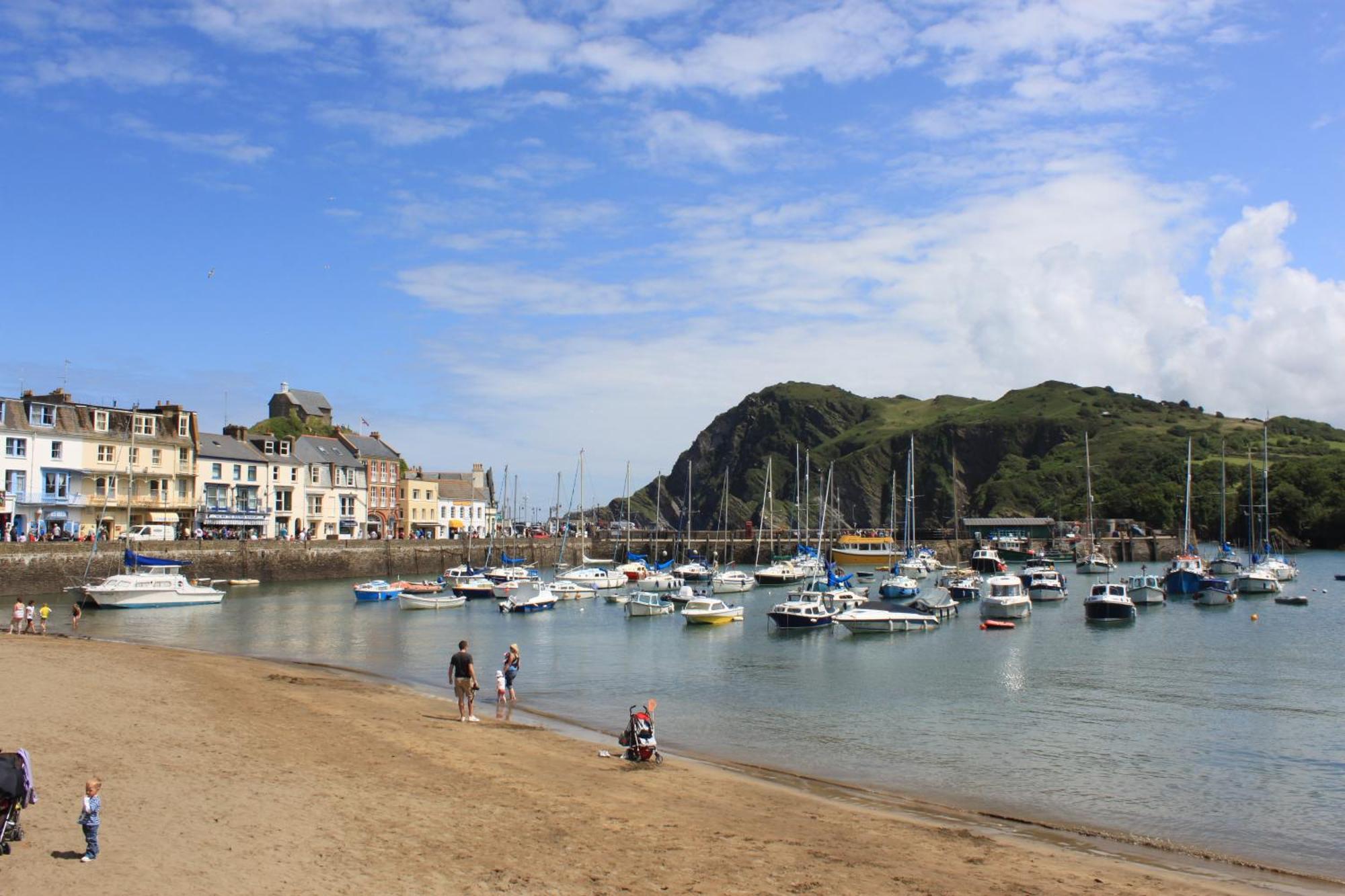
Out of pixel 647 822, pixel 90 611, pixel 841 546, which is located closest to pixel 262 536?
pixel 90 611

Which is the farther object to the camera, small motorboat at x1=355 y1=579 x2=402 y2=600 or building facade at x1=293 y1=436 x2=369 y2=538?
building facade at x1=293 y1=436 x2=369 y2=538

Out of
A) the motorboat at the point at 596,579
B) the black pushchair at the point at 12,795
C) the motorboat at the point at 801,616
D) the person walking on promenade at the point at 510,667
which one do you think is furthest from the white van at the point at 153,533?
the black pushchair at the point at 12,795

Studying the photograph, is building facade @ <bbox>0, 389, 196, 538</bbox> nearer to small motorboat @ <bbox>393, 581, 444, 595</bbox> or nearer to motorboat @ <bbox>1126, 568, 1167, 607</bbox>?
small motorboat @ <bbox>393, 581, 444, 595</bbox>

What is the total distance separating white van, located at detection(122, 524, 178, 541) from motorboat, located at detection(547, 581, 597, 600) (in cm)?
3403

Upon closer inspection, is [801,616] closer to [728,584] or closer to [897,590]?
[897,590]

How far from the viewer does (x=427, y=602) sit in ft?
251

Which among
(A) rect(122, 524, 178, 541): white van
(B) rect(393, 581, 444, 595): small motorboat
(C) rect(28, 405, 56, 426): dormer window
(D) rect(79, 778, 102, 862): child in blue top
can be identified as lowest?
(B) rect(393, 581, 444, 595): small motorboat

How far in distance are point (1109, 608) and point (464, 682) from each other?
5141 centimetres

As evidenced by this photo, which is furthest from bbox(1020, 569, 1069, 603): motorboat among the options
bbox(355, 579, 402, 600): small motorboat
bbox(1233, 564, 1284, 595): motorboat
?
bbox(355, 579, 402, 600): small motorboat

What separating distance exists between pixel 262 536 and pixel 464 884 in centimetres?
9993

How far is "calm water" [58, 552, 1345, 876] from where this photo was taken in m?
25.1

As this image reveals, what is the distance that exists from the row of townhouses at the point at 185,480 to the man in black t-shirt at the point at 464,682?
2305 inches

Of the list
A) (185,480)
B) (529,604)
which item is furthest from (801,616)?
(185,480)

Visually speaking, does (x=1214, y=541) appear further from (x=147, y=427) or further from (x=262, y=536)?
(x=147, y=427)
